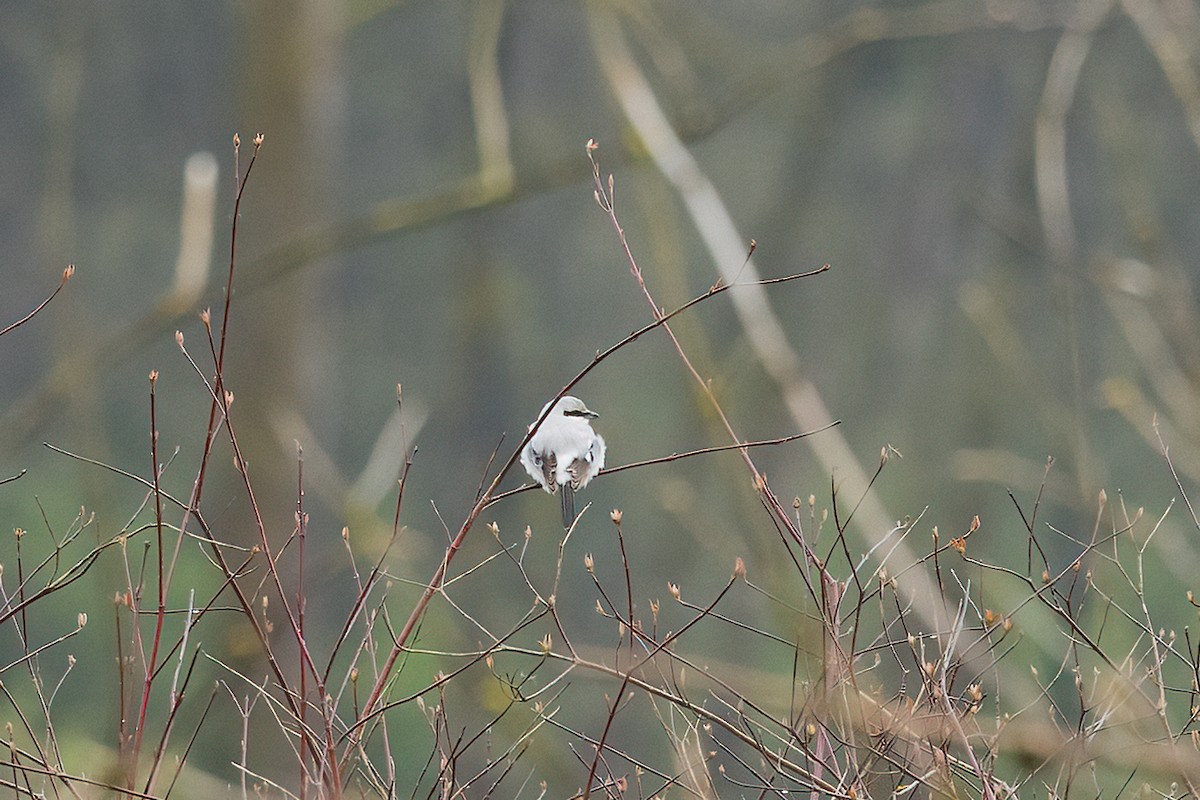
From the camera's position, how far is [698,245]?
1599 cm

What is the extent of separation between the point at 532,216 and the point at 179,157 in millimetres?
4064

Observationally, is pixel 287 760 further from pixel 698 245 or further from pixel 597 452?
pixel 698 245

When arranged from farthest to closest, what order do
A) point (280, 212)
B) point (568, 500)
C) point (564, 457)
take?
point (280, 212) → point (564, 457) → point (568, 500)

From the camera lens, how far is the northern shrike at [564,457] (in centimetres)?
379

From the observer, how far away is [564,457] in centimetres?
384

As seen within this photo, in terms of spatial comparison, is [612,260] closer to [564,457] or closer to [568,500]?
[564,457]

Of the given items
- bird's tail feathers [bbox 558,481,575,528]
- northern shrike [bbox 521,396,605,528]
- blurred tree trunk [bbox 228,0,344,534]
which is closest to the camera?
bird's tail feathers [bbox 558,481,575,528]

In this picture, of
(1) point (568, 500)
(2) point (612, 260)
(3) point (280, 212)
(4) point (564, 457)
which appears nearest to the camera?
(1) point (568, 500)

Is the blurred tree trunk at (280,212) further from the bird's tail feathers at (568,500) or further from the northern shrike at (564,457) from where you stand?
the bird's tail feathers at (568,500)

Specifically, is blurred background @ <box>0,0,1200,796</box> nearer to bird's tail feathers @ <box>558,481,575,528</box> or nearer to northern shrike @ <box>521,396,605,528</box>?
northern shrike @ <box>521,396,605,528</box>

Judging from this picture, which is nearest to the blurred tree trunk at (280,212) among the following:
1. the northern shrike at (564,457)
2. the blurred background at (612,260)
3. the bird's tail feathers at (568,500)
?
the northern shrike at (564,457)

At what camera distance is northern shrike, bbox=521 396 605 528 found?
379cm

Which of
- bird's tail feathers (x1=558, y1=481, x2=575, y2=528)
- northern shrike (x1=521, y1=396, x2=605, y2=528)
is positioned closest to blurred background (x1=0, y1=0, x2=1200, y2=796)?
northern shrike (x1=521, y1=396, x2=605, y2=528)

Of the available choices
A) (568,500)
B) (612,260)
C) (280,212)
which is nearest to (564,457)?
(568,500)
